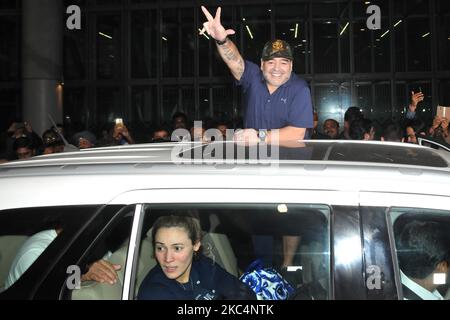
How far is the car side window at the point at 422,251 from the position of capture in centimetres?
173

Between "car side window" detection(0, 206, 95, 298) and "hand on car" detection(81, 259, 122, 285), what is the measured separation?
167mm

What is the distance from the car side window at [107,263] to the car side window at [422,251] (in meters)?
0.82

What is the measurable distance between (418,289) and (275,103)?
6.95 ft

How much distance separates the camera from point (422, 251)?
6.25ft

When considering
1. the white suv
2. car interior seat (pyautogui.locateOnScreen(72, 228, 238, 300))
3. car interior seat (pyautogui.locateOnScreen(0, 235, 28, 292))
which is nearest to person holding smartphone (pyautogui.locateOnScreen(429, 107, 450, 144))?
the white suv

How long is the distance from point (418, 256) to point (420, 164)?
12.5 inches

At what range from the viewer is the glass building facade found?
17.1 metres

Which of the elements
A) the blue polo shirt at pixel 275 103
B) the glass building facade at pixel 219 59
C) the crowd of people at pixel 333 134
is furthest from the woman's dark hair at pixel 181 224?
the glass building facade at pixel 219 59

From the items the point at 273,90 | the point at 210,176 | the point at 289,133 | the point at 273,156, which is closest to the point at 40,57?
the point at 273,90

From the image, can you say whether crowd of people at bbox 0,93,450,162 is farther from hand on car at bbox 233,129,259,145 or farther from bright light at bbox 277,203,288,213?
bright light at bbox 277,203,288,213

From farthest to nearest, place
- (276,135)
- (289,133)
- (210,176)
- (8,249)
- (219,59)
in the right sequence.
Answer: (219,59), (289,133), (276,135), (8,249), (210,176)

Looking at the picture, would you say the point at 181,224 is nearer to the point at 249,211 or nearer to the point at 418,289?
the point at 249,211
